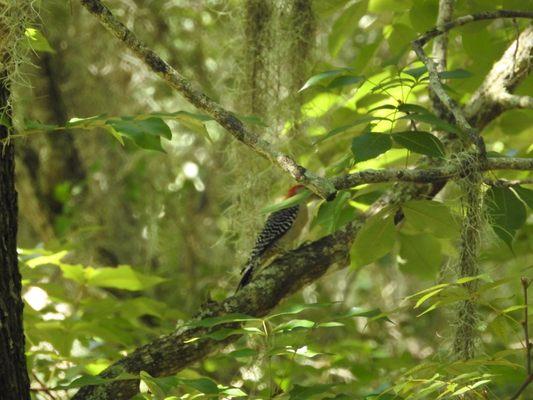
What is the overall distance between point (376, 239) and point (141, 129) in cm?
64

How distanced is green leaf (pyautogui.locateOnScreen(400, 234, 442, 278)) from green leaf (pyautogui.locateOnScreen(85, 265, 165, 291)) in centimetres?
76

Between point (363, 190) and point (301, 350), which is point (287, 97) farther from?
point (301, 350)

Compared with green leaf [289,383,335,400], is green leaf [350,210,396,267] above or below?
above

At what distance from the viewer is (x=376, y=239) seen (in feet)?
6.63

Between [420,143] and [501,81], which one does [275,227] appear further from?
[420,143]

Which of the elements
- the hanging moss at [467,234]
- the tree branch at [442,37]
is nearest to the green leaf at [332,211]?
the hanging moss at [467,234]

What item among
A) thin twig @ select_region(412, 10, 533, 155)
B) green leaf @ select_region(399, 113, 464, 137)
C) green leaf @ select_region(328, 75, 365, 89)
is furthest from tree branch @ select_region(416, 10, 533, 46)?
green leaf @ select_region(399, 113, 464, 137)

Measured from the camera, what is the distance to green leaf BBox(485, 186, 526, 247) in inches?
73.8

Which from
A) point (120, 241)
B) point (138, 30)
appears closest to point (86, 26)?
point (138, 30)

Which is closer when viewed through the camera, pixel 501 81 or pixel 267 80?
pixel 501 81

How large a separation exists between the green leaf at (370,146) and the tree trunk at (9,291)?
31.1 inches

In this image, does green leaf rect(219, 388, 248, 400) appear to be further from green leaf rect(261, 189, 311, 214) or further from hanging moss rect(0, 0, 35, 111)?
hanging moss rect(0, 0, 35, 111)

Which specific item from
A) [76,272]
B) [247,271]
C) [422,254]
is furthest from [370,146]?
[247,271]

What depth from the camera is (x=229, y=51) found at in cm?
327
